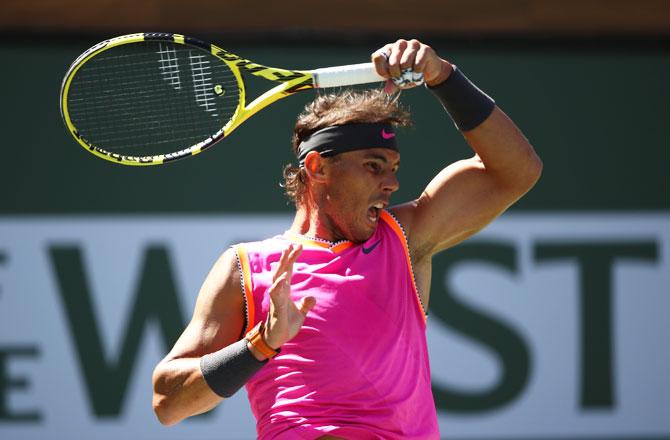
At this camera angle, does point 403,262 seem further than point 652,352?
No

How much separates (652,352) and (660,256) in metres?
0.48

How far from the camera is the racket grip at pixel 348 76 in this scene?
10.5 feet

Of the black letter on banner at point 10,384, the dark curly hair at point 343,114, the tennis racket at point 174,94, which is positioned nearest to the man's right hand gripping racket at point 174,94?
the tennis racket at point 174,94

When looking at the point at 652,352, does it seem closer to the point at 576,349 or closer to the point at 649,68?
the point at 576,349

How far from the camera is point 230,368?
3.02 meters

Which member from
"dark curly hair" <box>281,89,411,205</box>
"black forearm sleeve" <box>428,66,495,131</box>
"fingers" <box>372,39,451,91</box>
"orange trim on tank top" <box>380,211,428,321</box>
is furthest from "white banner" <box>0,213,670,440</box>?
"fingers" <box>372,39,451,91</box>

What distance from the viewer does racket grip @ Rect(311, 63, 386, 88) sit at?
126 inches

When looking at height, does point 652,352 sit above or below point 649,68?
below

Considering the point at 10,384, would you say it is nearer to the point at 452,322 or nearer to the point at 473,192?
the point at 452,322

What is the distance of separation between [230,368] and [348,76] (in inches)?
33.7

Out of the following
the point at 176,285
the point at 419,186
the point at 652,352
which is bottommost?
the point at 652,352

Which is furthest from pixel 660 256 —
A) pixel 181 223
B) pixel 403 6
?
pixel 181 223

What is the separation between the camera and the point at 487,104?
→ 340 centimetres

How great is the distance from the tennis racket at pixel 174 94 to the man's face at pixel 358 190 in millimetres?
233
